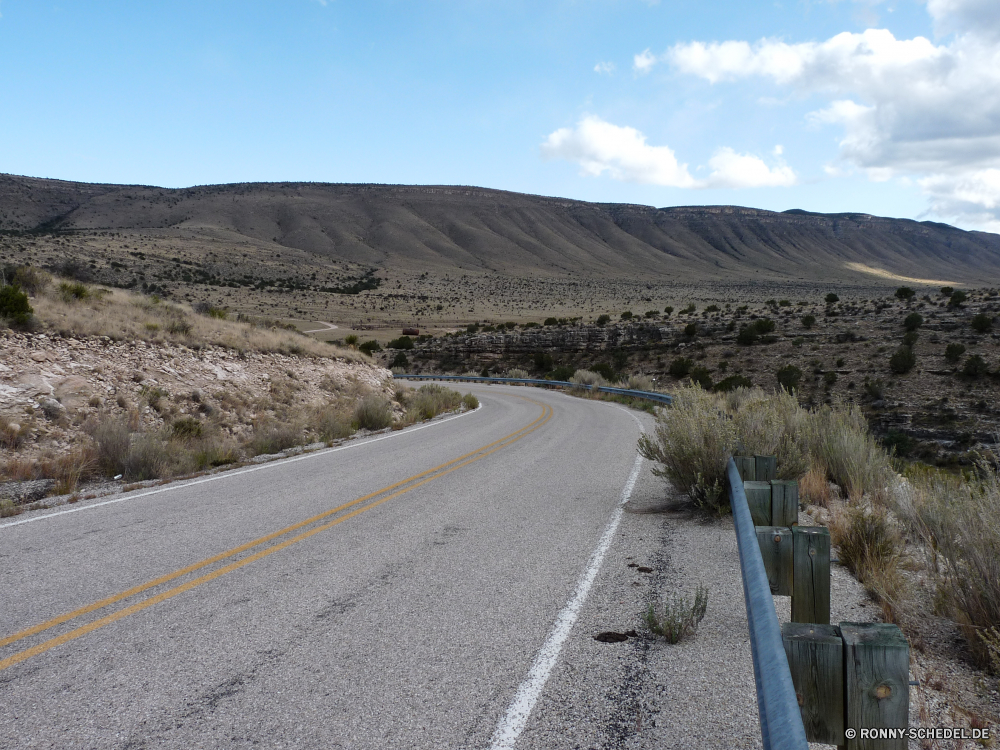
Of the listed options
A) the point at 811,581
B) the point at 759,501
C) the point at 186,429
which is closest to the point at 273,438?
the point at 186,429

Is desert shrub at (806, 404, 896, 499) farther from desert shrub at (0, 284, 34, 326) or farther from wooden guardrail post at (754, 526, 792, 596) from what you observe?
desert shrub at (0, 284, 34, 326)

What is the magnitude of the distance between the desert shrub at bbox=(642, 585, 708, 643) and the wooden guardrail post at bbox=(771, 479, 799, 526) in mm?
1098

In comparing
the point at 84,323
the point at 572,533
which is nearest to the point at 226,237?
the point at 84,323

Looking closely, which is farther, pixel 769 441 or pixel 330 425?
pixel 330 425

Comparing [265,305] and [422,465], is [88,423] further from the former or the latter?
[265,305]

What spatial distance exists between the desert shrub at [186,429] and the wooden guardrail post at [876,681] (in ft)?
40.0

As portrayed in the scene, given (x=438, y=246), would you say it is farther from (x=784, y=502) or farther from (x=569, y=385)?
(x=784, y=502)

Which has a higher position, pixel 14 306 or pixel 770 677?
pixel 14 306

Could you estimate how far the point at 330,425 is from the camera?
15.2 m

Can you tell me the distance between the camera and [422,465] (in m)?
10.8

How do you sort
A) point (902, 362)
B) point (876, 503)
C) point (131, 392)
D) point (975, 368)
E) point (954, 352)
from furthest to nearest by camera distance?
point (902, 362)
point (954, 352)
point (975, 368)
point (131, 392)
point (876, 503)

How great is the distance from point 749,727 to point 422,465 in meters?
8.05

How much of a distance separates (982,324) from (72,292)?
121 feet

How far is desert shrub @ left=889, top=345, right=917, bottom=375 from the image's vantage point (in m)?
28.3
